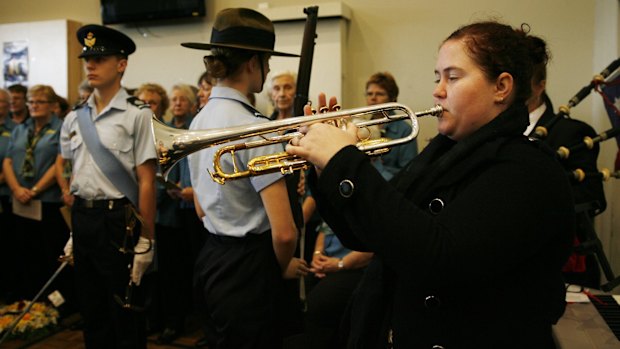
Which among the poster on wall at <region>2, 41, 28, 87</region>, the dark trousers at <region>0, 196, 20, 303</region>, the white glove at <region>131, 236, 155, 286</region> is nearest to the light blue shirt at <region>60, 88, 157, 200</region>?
the white glove at <region>131, 236, 155, 286</region>

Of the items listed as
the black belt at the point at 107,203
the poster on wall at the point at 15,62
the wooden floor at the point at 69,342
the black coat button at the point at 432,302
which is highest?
the poster on wall at the point at 15,62

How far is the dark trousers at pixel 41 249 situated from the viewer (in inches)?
166

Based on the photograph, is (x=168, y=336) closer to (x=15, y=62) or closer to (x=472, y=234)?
(x=472, y=234)

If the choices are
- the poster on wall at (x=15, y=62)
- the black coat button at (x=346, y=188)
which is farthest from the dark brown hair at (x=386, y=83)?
the poster on wall at (x=15, y=62)

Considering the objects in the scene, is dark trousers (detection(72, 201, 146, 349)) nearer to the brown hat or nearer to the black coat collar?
the brown hat

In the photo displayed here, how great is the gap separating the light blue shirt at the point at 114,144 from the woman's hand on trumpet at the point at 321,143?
1.55 metres

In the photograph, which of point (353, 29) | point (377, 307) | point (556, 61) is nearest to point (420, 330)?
point (377, 307)

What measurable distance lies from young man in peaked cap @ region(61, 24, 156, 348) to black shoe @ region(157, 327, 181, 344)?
3.14ft

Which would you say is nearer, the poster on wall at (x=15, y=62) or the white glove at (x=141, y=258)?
the white glove at (x=141, y=258)

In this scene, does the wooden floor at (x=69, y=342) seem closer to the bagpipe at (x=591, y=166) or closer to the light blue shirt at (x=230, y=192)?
the light blue shirt at (x=230, y=192)

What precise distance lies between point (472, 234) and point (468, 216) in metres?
0.04

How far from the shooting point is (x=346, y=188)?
1078mm

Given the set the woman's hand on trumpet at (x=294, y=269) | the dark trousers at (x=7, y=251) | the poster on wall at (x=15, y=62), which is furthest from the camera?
the poster on wall at (x=15, y=62)

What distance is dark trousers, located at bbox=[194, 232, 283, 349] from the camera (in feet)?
5.96
